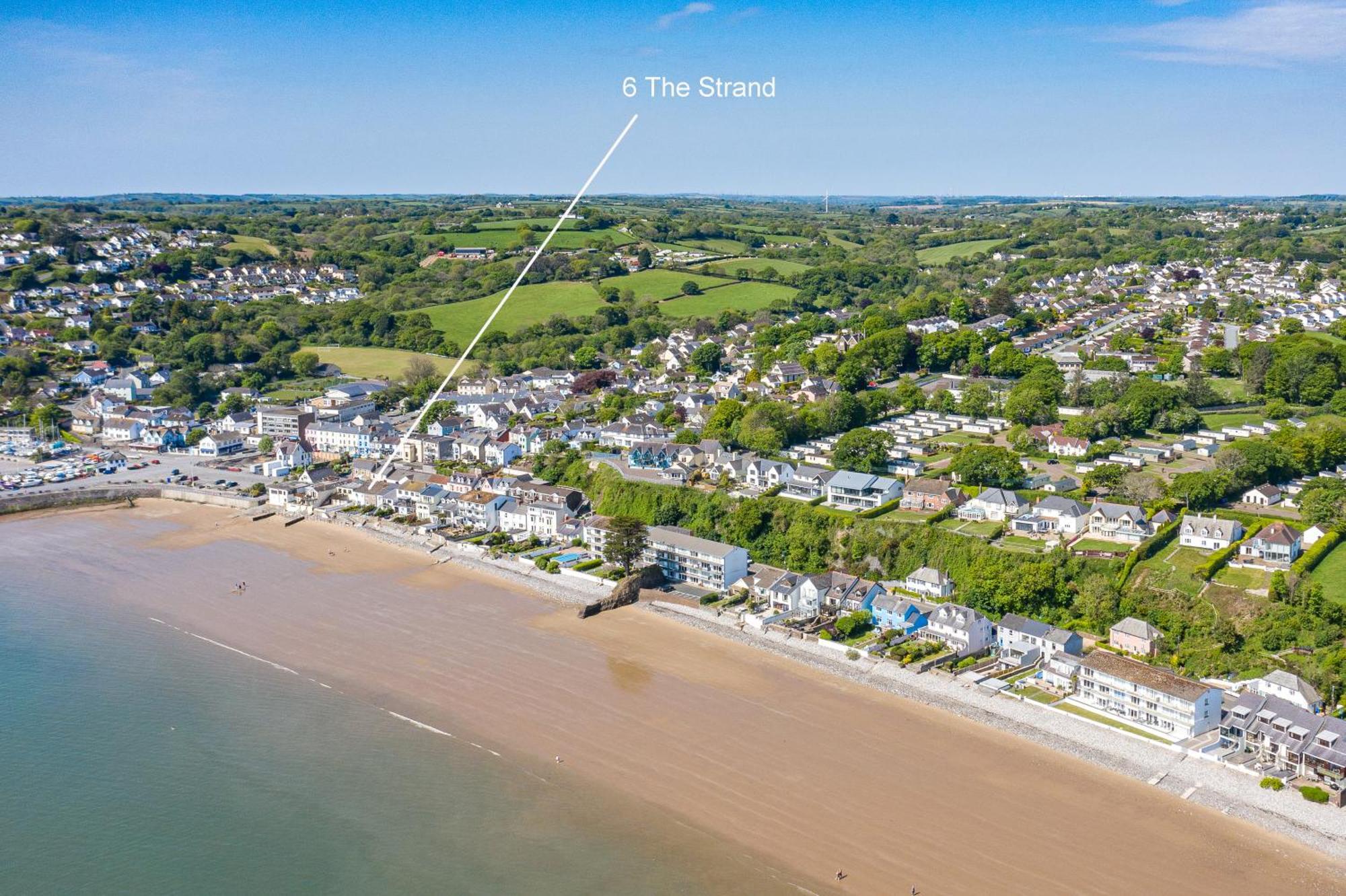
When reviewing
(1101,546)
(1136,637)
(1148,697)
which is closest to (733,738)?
(1148,697)

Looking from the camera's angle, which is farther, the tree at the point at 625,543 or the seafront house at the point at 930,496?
the seafront house at the point at 930,496

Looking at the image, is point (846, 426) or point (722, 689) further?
point (846, 426)

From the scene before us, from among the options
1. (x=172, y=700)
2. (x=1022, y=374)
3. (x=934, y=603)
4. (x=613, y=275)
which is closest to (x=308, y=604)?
(x=172, y=700)

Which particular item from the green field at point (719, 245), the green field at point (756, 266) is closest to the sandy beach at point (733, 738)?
the green field at point (756, 266)

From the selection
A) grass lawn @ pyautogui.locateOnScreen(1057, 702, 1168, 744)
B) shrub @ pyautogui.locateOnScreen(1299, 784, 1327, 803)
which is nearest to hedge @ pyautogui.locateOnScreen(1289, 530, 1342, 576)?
grass lawn @ pyautogui.locateOnScreen(1057, 702, 1168, 744)

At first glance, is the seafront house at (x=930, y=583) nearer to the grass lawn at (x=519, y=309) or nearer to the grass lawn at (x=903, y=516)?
the grass lawn at (x=903, y=516)

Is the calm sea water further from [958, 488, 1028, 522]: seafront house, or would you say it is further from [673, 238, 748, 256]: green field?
[673, 238, 748, 256]: green field

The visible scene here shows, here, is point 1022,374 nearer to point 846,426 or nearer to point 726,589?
point 846,426

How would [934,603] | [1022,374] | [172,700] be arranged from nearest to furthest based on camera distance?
[172,700], [934,603], [1022,374]
